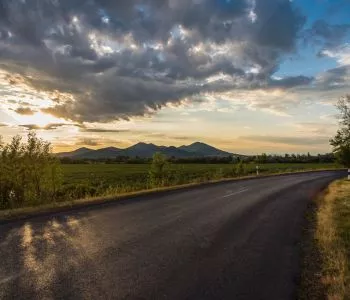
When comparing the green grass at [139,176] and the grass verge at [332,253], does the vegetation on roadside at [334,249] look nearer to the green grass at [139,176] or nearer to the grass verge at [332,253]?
the grass verge at [332,253]

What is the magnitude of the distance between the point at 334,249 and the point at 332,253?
0.50 m

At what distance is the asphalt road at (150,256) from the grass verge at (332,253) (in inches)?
18.2

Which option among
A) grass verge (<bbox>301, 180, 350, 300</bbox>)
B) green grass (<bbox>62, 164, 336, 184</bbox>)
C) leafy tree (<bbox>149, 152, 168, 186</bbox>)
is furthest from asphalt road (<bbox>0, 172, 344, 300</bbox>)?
green grass (<bbox>62, 164, 336, 184</bbox>)

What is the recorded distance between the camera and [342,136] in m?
30.3

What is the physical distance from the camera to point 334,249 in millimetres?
9000

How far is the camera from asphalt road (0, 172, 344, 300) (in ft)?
19.9

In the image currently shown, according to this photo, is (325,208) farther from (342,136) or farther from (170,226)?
(342,136)

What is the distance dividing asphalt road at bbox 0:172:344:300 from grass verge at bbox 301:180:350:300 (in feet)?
1.51

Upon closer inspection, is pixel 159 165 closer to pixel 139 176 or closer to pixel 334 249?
pixel 139 176

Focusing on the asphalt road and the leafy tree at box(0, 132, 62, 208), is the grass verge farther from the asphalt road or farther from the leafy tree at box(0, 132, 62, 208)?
the leafy tree at box(0, 132, 62, 208)

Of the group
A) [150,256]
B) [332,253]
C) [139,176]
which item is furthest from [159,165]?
[150,256]

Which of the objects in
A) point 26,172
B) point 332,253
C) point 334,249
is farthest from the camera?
point 26,172

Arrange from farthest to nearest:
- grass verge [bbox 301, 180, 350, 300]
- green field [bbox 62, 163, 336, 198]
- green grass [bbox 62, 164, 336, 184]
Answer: green grass [bbox 62, 164, 336, 184], green field [bbox 62, 163, 336, 198], grass verge [bbox 301, 180, 350, 300]

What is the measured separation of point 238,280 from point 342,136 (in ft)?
86.7
